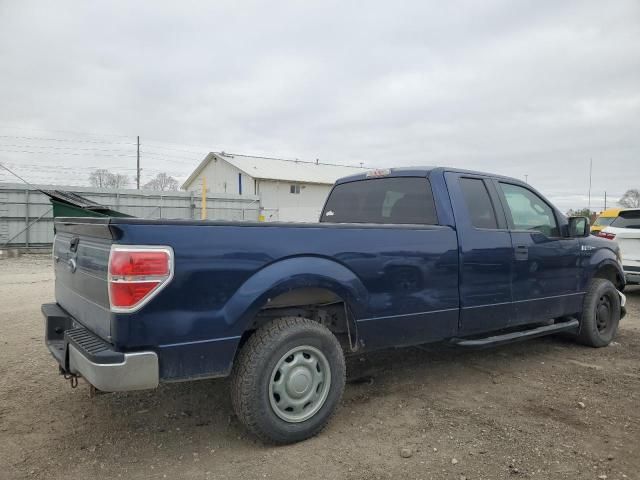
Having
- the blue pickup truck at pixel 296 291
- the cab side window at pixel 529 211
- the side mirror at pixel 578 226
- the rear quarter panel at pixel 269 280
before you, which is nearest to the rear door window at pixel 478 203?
the blue pickup truck at pixel 296 291

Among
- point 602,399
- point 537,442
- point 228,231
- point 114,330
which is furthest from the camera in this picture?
point 602,399

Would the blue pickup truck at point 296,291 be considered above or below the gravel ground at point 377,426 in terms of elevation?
above

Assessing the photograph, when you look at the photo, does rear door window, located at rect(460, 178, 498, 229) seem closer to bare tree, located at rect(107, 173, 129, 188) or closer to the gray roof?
the gray roof

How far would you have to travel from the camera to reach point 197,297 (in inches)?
108

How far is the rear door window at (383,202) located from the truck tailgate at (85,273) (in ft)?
8.46

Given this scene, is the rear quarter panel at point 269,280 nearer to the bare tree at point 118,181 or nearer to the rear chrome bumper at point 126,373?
the rear chrome bumper at point 126,373

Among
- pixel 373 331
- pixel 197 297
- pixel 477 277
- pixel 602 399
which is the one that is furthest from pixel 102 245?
pixel 602 399

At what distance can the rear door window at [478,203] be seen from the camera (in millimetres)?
4293

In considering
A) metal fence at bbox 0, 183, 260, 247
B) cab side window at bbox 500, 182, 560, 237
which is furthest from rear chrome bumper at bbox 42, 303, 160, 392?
metal fence at bbox 0, 183, 260, 247

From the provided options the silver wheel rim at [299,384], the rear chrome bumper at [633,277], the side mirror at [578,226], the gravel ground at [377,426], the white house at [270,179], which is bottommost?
the gravel ground at [377,426]

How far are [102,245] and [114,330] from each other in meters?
0.50

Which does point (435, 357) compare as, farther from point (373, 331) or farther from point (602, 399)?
point (373, 331)

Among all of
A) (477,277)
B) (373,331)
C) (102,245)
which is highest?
(102,245)

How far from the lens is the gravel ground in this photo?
2.87m
